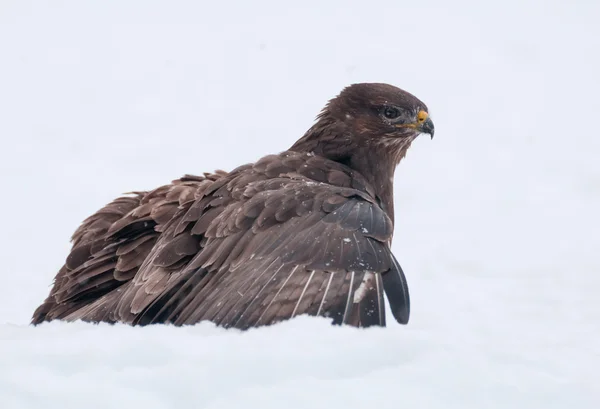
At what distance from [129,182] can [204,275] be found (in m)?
6.87

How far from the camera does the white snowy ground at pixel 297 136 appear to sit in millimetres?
4797

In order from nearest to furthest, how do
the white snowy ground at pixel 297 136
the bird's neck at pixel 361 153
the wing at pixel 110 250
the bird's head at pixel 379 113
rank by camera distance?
the white snowy ground at pixel 297 136, the wing at pixel 110 250, the bird's neck at pixel 361 153, the bird's head at pixel 379 113

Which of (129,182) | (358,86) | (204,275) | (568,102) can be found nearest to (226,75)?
(129,182)

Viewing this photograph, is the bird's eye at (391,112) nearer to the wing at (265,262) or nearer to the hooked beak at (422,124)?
the hooked beak at (422,124)

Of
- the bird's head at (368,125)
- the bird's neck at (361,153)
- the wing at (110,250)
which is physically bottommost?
the wing at (110,250)

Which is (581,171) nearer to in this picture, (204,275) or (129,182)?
(129,182)

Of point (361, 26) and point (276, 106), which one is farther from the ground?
point (361, 26)

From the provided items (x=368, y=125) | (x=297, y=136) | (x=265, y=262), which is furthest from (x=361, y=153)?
(x=297, y=136)

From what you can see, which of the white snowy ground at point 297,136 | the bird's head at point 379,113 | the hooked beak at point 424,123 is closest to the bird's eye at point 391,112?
the bird's head at point 379,113

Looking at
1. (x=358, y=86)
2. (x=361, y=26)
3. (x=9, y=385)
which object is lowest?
(x=9, y=385)

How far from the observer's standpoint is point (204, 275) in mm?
6227

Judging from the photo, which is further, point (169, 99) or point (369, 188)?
point (169, 99)

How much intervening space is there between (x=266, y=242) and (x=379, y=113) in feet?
7.43

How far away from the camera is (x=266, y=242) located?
20.3 ft
